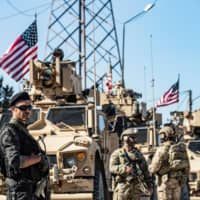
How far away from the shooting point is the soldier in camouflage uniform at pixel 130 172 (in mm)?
8828

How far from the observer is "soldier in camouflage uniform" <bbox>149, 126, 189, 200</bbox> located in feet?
29.7

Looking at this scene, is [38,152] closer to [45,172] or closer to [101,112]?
[45,172]

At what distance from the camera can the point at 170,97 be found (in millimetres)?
21812

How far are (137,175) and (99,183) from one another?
1.54 m

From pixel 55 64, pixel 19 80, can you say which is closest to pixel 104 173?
pixel 55 64

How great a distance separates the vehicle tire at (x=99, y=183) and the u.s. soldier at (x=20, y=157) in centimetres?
466

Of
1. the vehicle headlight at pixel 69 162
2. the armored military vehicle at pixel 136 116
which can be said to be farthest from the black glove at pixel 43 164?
the armored military vehicle at pixel 136 116

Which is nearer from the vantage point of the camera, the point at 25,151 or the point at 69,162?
the point at 25,151

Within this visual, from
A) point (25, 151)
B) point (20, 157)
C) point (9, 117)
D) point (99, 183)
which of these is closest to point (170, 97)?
point (9, 117)

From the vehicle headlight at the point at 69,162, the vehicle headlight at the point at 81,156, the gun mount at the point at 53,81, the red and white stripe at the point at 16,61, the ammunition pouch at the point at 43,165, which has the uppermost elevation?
the red and white stripe at the point at 16,61

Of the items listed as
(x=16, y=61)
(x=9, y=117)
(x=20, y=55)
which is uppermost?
(x=20, y=55)

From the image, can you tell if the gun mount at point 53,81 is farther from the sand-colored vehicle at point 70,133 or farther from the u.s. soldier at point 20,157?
the u.s. soldier at point 20,157

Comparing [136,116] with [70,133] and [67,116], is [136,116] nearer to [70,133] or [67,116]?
[67,116]

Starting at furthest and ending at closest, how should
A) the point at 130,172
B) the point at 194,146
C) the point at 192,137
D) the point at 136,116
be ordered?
the point at 136,116 → the point at 192,137 → the point at 194,146 → the point at 130,172
